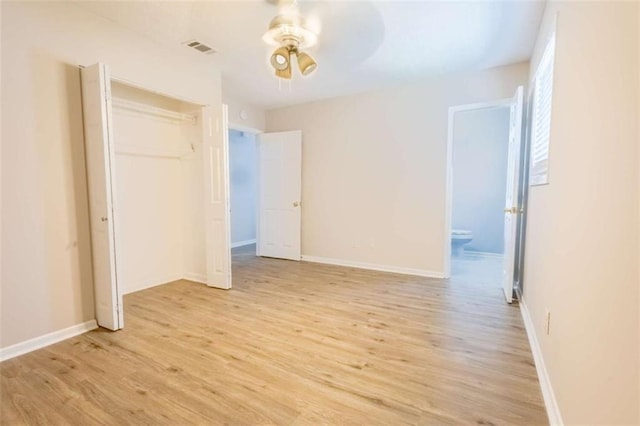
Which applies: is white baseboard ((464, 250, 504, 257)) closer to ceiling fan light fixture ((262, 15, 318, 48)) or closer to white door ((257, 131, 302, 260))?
white door ((257, 131, 302, 260))

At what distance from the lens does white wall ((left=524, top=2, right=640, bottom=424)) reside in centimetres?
94

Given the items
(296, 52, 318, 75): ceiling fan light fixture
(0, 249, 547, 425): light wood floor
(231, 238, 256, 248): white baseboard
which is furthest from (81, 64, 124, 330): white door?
(231, 238, 256, 248): white baseboard

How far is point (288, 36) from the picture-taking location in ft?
8.41

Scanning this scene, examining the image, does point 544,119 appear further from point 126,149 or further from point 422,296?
point 126,149

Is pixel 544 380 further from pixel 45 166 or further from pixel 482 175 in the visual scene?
pixel 482 175

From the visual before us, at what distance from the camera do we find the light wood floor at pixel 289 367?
5.51 ft

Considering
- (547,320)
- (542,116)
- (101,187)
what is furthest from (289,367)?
Result: (542,116)

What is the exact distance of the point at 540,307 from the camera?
2.24 meters

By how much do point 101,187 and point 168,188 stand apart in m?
1.52

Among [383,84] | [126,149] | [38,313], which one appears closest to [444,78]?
[383,84]

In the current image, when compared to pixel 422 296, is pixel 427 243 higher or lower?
higher

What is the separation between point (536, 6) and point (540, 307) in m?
2.39

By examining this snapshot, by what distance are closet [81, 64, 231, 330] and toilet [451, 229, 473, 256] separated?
13.2 feet

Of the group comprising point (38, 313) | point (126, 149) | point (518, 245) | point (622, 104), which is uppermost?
point (126, 149)
